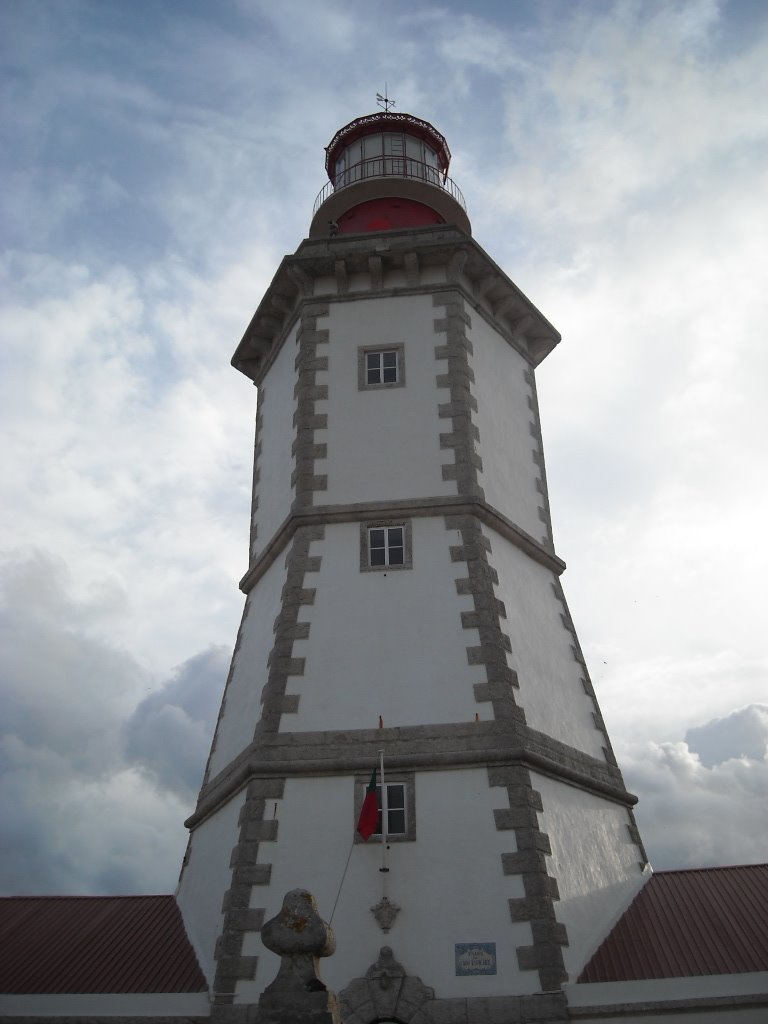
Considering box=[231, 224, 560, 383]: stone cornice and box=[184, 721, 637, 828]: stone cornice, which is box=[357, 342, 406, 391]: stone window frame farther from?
box=[184, 721, 637, 828]: stone cornice

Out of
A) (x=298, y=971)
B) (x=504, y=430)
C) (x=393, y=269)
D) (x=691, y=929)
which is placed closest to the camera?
(x=298, y=971)

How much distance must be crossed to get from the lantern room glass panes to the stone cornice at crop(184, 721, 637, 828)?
12819mm

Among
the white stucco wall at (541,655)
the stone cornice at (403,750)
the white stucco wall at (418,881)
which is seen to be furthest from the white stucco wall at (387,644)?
the white stucco wall at (418,881)

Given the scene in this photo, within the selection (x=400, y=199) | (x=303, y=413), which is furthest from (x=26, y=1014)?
(x=400, y=199)

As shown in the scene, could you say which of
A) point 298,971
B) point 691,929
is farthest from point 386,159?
point 298,971

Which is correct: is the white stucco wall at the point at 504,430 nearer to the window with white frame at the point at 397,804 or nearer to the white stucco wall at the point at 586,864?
the white stucco wall at the point at 586,864

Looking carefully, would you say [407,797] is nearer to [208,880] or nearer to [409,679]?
[409,679]

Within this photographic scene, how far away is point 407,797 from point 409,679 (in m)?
1.55

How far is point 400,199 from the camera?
1953cm

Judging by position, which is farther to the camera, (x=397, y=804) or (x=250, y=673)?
(x=250, y=673)

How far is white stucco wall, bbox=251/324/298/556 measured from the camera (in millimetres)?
15133

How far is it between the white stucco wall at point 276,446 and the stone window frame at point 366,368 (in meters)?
1.23

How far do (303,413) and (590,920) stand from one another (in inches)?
329

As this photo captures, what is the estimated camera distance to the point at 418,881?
10.7 m
